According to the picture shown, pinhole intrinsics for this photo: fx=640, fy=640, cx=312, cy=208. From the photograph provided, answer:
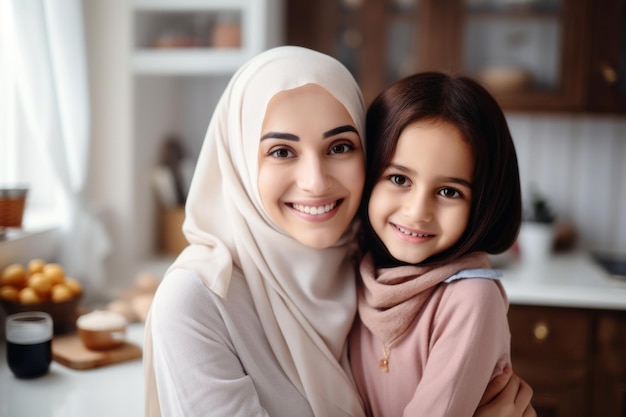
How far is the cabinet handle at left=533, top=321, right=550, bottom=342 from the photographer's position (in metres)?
2.28

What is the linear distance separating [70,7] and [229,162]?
4.18 ft

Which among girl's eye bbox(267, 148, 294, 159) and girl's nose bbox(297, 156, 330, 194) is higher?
girl's eye bbox(267, 148, 294, 159)

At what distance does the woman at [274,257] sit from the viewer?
1.10 metres

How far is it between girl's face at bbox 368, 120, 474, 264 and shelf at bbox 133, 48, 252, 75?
1454mm

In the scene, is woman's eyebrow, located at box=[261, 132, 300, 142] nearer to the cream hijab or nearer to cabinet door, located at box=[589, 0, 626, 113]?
the cream hijab

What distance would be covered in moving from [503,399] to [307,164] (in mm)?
559

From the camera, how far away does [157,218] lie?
2861mm

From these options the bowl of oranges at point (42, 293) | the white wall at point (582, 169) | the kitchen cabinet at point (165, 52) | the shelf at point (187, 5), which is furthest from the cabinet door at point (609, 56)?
the bowl of oranges at point (42, 293)

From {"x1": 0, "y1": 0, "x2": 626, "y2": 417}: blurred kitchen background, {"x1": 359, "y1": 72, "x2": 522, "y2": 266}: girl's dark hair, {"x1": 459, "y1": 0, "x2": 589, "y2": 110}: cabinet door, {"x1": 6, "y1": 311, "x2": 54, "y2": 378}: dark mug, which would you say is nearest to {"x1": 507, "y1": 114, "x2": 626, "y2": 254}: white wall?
{"x1": 0, "y1": 0, "x2": 626, "y2": 417}: blurred kitchen background

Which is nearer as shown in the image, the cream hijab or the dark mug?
the cream hijab

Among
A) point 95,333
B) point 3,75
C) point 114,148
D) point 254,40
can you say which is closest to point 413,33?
point 254,40

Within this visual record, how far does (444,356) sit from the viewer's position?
1093mm

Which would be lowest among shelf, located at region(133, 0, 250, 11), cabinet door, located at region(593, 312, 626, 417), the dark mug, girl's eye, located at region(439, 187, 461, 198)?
cabinet door, located at region(593, 312, 626, 417)

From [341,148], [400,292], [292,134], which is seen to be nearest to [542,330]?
[400,292]
